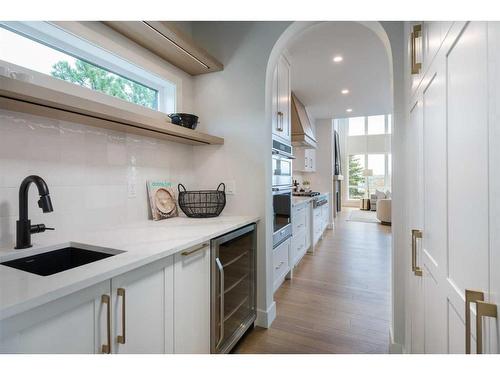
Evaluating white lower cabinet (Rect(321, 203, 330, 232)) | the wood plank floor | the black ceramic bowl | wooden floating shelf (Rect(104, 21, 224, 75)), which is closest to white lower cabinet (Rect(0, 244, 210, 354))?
the wood plank floor

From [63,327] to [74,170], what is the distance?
0.94m

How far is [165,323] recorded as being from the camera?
1112 mm

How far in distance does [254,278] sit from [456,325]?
145cm

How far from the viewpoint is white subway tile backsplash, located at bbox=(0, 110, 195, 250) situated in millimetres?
1136

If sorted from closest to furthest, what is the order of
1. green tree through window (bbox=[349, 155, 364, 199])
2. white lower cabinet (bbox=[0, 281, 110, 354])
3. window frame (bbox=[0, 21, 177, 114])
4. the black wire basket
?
white lower cabinet (bbox=[0, 281, 110, 354]) < window frame (bbox=[0, 21, 177, 114]) < the black wire basket < green tree through window (bbox=[349, 155, 364, 199])

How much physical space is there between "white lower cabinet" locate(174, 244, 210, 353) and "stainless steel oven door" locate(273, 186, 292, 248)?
1.11 meters

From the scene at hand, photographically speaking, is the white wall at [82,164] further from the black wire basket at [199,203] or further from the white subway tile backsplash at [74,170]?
the black wire basket at [199,203]

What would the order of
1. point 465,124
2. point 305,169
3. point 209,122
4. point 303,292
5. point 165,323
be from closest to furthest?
point 465,124 → point 165,323 → point 209,122 → point 303,292 → point 305,169

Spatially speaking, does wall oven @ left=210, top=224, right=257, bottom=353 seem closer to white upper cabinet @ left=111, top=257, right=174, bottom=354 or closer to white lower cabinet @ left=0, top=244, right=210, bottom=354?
white lower cabinet @ left=0, top=244, right=210, bottom=354

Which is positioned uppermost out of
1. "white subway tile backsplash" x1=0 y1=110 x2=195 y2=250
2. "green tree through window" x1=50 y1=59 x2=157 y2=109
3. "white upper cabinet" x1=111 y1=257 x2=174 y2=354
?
"green tree through window" x1=50 y1=59 x2=157 y2=109

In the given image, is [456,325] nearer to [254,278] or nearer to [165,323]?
[165,323]

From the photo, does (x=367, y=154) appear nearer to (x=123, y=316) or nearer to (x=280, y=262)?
(x=280, y=262)

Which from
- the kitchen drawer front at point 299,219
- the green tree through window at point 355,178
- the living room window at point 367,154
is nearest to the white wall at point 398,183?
the kitchen drawer front at point 299,219

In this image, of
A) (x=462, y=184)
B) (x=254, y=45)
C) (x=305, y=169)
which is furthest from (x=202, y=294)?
(x=305, y=169)
